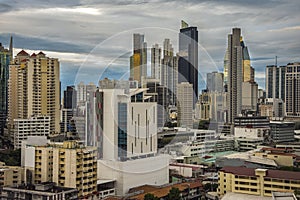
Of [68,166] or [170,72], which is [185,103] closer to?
[170,72]

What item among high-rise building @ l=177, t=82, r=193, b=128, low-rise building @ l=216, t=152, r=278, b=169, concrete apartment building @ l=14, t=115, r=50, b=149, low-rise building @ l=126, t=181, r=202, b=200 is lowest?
low-rise building @ l=126, t=181, r=202, b=200

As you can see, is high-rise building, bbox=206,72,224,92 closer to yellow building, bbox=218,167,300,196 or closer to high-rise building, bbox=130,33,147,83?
high-rise building, bbox=130,33,147,83

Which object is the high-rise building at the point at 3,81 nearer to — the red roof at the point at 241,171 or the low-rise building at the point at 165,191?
the low-rise building at the point at 165,191

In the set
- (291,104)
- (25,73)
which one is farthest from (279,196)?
(291,104)

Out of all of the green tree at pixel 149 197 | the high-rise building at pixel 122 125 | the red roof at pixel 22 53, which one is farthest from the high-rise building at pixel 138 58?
the red roof at pixel 22 53

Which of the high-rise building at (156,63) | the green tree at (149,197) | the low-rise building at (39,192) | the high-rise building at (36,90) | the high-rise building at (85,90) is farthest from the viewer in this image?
the high-rise building at (156,63)

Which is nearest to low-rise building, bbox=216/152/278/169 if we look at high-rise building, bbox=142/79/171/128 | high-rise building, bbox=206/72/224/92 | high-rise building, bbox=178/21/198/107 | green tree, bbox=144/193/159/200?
→ green tree, bbox=144/193/159/200
